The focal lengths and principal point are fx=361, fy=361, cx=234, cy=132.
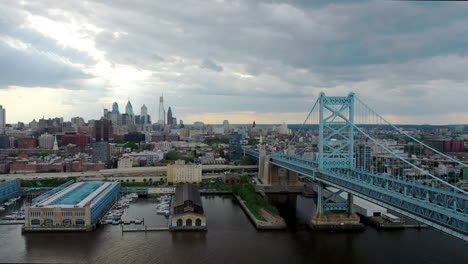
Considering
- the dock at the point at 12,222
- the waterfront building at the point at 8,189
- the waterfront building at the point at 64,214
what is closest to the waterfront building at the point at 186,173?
the waterfront building at the point at 64,214

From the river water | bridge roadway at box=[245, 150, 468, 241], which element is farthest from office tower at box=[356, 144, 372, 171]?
the river water

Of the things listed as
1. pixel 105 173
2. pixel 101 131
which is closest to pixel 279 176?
pixel 105 173

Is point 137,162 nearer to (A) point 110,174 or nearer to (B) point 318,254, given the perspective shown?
(A) point 110,174

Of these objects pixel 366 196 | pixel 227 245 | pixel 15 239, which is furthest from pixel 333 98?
pixel 15 239

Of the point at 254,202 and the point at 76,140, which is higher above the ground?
the point at 76,140

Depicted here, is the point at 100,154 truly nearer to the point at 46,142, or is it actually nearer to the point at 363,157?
the point at 46,142
